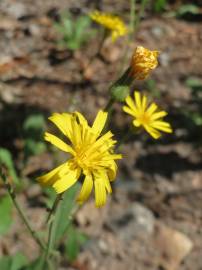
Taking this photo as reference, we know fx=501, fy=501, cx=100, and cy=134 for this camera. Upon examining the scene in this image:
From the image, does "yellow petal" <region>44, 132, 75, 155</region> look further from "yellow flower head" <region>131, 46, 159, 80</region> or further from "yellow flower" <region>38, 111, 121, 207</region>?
"yellow flower head" <region>131, 46, 159, 80</region>

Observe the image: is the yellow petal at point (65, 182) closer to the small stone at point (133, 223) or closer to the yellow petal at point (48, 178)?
the yellow petal at point (48, 178)

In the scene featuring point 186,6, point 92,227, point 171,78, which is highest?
point 186,6

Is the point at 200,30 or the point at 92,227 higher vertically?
the point at 200,30

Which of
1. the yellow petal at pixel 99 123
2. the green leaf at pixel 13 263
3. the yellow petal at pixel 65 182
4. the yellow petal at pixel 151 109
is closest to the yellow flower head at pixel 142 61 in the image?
the yellow petal at pixel 99 123

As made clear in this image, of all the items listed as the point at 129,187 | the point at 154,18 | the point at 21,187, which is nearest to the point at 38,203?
the point at 21,187

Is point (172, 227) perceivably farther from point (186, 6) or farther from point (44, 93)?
point (186, 6)

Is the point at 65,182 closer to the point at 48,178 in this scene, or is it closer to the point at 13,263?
the point at 48,178

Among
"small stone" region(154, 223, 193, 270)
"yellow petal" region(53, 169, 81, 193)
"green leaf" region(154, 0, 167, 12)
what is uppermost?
"yellow petal" region(53, 169, 81, 193)

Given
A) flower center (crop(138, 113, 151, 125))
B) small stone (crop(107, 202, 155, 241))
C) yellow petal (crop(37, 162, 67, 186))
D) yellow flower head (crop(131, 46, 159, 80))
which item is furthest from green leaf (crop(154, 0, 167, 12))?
yellow petal (crop(37, 162, 67, 186))
